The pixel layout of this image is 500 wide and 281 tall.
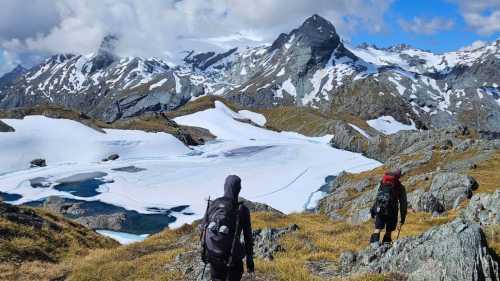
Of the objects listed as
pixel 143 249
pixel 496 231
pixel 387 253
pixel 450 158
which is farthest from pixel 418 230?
pixel 450 158

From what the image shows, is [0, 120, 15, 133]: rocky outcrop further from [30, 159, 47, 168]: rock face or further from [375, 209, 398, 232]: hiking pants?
[375, 209, 398, 232]: hiking pants

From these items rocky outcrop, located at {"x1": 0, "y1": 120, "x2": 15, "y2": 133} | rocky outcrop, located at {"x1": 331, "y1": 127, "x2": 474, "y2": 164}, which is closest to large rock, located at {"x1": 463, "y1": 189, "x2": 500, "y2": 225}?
rocky outcrop, located at {"x1": 331, "y1": 127, "x2": 474, "y2": 164}

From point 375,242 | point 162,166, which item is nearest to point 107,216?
point 162,166

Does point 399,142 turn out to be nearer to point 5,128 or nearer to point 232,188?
point 5,128

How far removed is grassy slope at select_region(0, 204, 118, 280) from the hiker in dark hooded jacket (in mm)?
13372

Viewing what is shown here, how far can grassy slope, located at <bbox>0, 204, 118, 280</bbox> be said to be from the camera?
2325cm

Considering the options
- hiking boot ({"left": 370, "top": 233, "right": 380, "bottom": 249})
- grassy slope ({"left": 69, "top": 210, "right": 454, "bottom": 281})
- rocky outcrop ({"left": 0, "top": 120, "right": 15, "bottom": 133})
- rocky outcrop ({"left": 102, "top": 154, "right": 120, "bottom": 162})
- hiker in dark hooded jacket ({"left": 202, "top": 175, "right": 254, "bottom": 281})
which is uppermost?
rocky outcrop ({"left": 0, "top": 120, "right": 15, "bottom": 133})

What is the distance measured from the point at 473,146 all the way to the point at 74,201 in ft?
200

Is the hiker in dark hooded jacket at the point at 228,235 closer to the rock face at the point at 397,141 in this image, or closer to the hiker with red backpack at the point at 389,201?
the hiker with red backpack at the point at 389,201

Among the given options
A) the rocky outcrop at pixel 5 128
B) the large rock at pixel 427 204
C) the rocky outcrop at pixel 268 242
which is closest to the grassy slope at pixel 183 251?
the rocky outcrop at pixel 268 242

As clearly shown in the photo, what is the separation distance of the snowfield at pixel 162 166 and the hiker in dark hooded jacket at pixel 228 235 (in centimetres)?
5561

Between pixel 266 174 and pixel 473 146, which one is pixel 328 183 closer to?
pixel 266 174

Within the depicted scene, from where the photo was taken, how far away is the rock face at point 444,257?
1306 cm

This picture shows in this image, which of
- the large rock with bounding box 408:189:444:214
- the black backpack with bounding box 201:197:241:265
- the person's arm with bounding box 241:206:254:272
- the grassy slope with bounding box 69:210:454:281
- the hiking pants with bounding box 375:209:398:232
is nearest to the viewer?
the black backpack with bounding box 201:197:241:265
